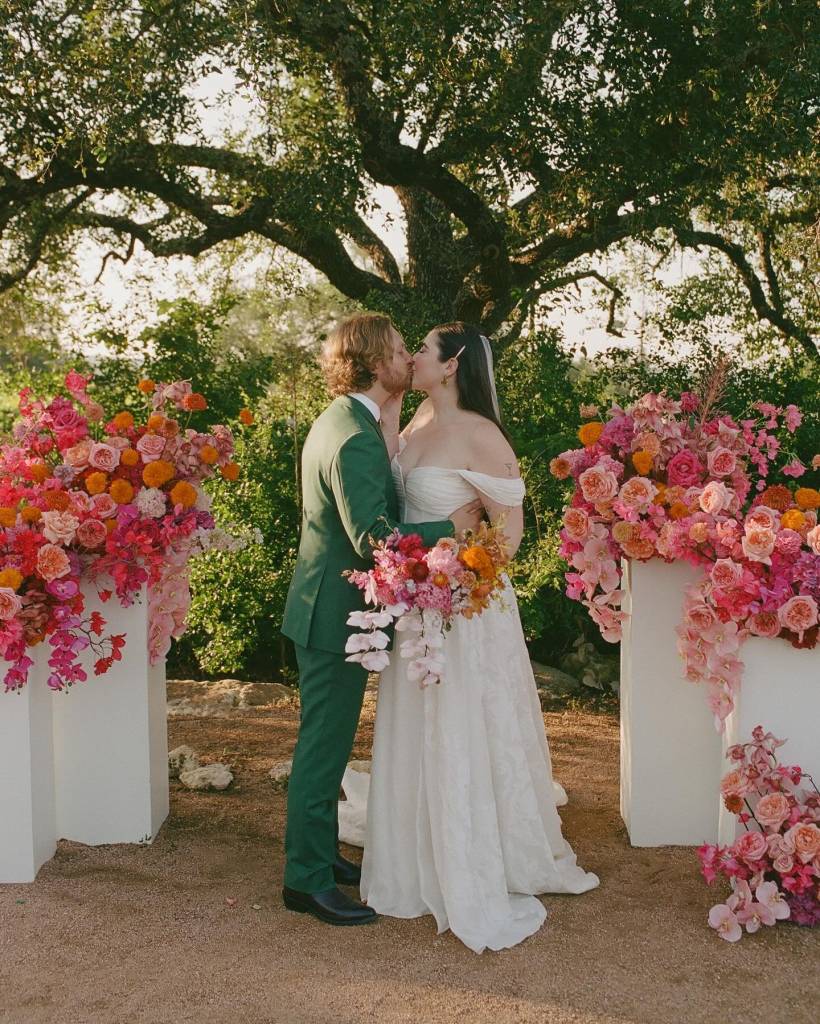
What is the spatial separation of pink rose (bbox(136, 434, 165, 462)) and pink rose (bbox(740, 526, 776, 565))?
2323 mm

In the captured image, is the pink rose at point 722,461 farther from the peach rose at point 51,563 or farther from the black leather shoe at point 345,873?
the peach rose at point 51,563

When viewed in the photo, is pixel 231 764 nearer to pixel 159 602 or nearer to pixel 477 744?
pixel 159 602

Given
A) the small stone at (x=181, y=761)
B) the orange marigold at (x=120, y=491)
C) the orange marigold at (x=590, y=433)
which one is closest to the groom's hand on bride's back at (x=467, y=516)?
the orange marigold at (x=590, y=433)

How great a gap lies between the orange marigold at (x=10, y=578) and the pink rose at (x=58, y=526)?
20 centimetres

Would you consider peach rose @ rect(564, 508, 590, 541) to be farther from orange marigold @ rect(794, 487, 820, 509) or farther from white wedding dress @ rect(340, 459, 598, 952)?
orange marigold @ rect(794, 487, 820, 509)

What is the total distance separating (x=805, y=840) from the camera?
3547 mm

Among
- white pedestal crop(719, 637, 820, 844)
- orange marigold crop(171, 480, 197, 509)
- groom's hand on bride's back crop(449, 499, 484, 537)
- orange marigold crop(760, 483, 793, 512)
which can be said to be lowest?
white pedestal crop(719, 637, 820, 844)

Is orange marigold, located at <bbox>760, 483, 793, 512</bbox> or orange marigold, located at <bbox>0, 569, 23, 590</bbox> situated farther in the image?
orange marigold, located at <bbox>760, 483, 793, 512</bbox>

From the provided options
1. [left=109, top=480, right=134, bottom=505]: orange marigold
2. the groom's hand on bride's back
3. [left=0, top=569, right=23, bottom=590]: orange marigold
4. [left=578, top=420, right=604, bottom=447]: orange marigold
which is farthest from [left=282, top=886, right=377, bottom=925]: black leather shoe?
[left=578, top=420, right=604, bottom=447]: orange marigold

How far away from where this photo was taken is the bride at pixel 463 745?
12.1 feet

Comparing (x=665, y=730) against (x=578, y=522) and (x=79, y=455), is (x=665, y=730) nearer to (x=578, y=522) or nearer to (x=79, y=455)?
(x=578, y=522)

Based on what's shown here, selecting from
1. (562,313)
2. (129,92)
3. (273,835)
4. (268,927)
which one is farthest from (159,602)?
(562,313)

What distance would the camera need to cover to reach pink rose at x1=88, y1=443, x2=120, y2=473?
4.12 m

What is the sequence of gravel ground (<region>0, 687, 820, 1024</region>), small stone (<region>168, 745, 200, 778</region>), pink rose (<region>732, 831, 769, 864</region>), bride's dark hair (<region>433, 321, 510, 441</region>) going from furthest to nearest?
small stone (<region>168, 745, 200, 778</region>) < bride's dark hair (<region>433, 321, 510, 441</region>) < pink rose (<region>732, 831, 769, 864</region>) < gravel ground (<region>0, 687, 820, 1024</region>)
